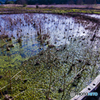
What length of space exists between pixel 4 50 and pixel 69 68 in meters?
4.29

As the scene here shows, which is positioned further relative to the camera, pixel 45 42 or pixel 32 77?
pixel 45 42

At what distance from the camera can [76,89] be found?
4.16m

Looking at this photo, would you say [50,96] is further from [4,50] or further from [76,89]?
[4,50]

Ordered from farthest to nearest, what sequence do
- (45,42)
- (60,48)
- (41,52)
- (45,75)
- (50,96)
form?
(45,42)
(60,48)
(41,52)
(45,75)
(50,96)

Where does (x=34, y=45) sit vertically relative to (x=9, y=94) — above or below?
above

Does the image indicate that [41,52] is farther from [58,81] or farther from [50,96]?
[50,96]

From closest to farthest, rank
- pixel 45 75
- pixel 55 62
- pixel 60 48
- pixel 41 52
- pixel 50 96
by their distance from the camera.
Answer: pixel 50 96 → pixel 45 75 → pixel 55 62 → pixel 41 52 → pixel 60 48

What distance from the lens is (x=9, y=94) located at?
3.88m

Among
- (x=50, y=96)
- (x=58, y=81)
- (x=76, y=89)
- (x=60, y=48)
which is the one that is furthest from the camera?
(x=60, y=48)

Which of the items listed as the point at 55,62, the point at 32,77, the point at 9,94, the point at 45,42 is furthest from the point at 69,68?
the point at 45,42

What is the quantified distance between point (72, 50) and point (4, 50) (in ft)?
14.7

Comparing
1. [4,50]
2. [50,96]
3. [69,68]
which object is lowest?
[50,96]

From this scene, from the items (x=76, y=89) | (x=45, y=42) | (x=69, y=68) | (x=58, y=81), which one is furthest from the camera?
(x=45, y=42)

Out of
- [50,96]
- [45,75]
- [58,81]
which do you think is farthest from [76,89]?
[45,75]
